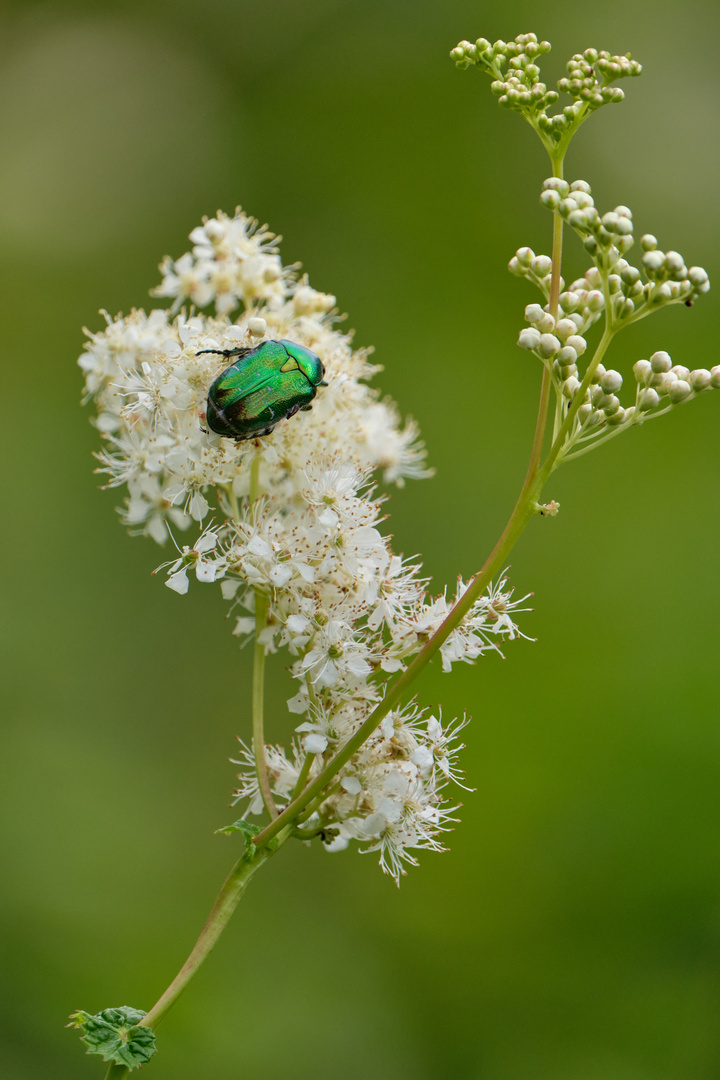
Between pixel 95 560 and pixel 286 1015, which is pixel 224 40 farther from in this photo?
pixel 286 1015

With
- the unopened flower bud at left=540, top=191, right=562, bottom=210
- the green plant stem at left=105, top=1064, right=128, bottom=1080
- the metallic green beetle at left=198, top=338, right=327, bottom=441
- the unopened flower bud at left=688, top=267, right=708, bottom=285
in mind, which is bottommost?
the green plant stem at left=105, top=1064, right=128, bottom=1080

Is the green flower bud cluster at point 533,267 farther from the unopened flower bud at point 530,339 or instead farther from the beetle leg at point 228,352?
the beetle leg at point 228,352

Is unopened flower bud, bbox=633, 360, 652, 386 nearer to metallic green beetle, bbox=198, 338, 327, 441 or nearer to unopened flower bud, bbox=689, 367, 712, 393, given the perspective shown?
unopened flower bud, bbox=689, 367, 712, 393

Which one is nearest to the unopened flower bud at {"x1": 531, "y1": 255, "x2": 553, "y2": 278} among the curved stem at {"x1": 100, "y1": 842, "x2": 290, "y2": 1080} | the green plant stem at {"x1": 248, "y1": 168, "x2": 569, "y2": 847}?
the green plant stem at {"x1": 248, "y1": 168, "x2": 569, "y2": 847}

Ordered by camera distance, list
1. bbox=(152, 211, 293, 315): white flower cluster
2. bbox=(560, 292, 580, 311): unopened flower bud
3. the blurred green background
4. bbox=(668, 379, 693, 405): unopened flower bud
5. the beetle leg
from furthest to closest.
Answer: the blurred green background < bbox=(152, 211, 293, 315): white flower cluster < the beetle leg < bbox=(560, 292, 580, 311): unopened flower bud < bbox=(668, 379, 693, 405): unopened flower bud

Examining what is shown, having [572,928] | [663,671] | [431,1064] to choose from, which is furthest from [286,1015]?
[663,671]

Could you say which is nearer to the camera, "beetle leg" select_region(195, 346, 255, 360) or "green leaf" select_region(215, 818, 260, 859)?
"green leaf" select_region(215, 818, 260, 859)

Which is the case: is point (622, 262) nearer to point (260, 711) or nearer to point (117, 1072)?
point (260, 711)
